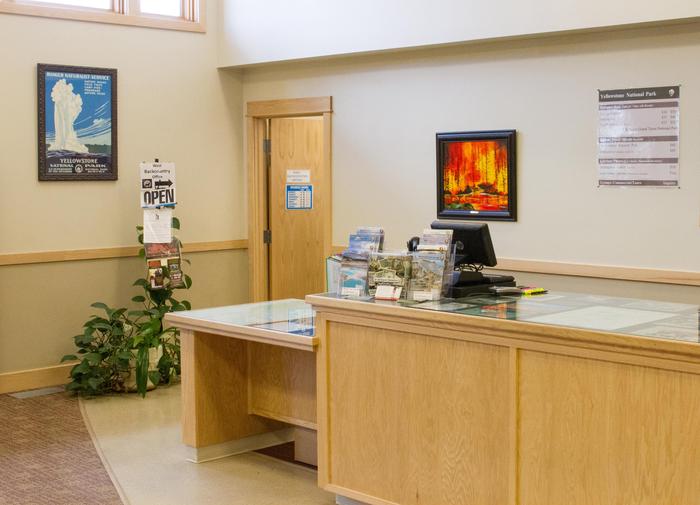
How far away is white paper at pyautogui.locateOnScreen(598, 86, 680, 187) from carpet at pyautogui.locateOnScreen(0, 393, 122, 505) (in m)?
3.40

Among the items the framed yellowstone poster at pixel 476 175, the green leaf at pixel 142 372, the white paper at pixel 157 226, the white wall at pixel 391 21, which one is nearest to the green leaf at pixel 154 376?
the green leaf at pixel 142 372

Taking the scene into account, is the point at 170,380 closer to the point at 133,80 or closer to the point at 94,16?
the point at 133,80

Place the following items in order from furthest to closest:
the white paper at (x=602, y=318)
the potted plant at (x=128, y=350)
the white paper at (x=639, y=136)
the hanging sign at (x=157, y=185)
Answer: the hanging sign at (x=157, y=185), the potted plant at (x=128, y=350), the white paper at (x=639, y=136), the white paper at (x=602, y=318)

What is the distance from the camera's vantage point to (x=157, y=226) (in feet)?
22.1

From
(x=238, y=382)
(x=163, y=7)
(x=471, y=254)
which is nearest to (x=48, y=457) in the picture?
(x=238, y=382)

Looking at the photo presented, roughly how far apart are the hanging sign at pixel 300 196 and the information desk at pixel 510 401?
3.57m

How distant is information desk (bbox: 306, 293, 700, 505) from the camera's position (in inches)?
122

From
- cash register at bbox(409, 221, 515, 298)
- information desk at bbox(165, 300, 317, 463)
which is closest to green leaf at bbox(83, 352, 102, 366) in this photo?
information desk at bbox(165, 300, 317, 463)

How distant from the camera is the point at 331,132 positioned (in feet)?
23.3

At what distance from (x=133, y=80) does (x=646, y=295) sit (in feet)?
13.7

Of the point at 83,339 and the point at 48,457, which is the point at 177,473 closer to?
the point at 48,457

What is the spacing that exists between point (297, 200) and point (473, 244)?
144 inches

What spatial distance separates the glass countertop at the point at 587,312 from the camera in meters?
3.29

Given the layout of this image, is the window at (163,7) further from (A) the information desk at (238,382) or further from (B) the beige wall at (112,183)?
(A) the information desk at (238,382)
